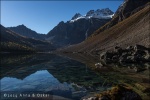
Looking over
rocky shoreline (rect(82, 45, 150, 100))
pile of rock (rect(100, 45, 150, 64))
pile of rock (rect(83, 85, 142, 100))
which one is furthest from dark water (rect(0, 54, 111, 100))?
pile of rock (rect(100, 45, 150, 64))

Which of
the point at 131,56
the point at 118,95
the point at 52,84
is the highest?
the point at 131,56

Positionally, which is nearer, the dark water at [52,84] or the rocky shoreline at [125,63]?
the rocky shoreline at [125,63]

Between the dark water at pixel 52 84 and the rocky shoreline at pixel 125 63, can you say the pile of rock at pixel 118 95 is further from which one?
the dark water at pixel 52 84

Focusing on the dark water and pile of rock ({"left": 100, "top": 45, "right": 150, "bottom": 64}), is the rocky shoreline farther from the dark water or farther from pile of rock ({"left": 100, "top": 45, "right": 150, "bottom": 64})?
the dark water

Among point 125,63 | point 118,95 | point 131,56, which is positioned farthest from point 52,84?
point 131,56

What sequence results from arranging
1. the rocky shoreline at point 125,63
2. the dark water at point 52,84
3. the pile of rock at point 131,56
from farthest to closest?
the pile of rock at point 131,56
the dark water at point 52,84
the rocky shoreline at point 125,63

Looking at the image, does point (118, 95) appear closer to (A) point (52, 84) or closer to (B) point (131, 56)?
(A) point (52, 84)

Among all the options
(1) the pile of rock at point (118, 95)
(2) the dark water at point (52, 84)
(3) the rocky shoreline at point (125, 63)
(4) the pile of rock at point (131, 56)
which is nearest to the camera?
(1) the pile of rock at point (118, 95)

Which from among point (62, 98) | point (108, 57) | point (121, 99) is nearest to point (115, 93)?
point (121, 99)

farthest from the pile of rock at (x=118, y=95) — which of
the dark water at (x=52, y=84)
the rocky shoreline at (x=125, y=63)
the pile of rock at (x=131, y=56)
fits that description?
the pile of rock at (x=131, y=56)

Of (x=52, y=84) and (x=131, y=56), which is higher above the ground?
(x=131, y=56)

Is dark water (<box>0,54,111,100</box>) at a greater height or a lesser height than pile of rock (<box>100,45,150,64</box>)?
lesser

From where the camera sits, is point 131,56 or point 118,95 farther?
point 131,56

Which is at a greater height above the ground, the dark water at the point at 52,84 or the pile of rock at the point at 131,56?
the pile of rock at the point at 131,56
